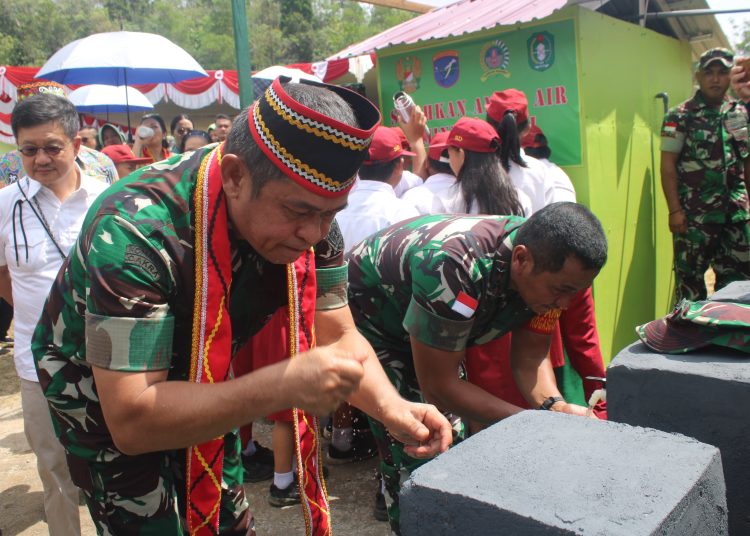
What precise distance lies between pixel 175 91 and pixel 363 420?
10.9 m

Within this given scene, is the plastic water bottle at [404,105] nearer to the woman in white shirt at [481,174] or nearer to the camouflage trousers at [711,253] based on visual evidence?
the woman in white shirt at [481,174]

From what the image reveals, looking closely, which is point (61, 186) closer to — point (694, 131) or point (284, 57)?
point (694, 131)

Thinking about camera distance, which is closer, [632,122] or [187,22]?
[632,122]

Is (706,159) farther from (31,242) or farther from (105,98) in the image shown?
(105,98)

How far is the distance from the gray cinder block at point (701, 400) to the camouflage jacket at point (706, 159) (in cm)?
352

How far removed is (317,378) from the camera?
131cm

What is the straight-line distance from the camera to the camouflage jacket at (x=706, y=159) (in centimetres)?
489

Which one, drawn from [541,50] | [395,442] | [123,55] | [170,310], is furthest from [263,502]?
[123,55]

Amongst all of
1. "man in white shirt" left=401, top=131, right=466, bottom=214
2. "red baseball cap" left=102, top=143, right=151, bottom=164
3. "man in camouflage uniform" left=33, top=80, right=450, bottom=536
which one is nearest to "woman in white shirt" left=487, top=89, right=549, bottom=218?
"man in white shirt" left=401, top=131, right=466, bottom=214

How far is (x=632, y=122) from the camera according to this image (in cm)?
489

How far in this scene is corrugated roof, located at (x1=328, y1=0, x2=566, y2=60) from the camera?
4.15 meters

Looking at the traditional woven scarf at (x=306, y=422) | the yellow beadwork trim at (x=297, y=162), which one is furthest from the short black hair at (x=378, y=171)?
the yellow beadwork trim at (x=297, y=162)

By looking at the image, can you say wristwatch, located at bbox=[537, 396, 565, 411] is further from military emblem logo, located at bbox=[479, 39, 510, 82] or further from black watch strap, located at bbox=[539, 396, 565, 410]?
military emblem logo, located at bbox=[479, 39, 510, 82]

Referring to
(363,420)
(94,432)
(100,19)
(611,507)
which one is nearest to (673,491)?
(611,507)
